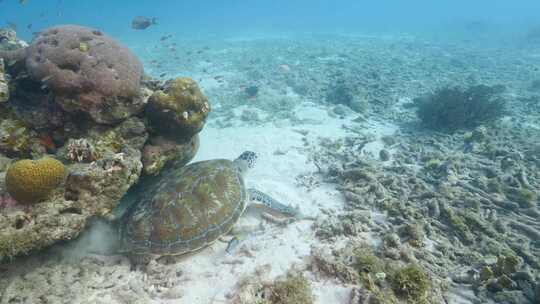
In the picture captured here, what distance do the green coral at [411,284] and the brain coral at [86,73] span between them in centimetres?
552

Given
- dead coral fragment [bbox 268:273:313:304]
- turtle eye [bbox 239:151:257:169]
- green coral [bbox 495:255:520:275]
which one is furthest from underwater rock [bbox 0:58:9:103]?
green coral [bbox 495:255:520:275]

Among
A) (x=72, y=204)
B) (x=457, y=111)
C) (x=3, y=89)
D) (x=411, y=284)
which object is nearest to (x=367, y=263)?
(x=411, y=284)

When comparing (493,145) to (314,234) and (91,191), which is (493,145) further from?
(91,191)

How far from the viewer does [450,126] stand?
11.2 m

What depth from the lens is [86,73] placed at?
15.8ft

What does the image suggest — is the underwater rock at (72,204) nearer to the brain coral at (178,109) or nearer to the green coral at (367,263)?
the brain coral at (178,109)

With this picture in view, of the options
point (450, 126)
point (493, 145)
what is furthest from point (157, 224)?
point (450, 126)

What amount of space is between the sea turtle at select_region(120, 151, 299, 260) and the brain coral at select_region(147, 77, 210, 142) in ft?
2.98

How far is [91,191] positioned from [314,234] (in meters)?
3.99

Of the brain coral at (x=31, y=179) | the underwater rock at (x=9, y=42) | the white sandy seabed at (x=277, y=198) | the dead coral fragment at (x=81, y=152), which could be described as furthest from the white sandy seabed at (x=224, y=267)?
the underwater rock at (x=9, y=42)

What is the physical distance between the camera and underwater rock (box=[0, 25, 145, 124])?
479 cm

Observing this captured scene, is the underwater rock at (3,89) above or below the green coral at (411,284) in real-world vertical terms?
above

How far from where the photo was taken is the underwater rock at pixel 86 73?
4.79 m

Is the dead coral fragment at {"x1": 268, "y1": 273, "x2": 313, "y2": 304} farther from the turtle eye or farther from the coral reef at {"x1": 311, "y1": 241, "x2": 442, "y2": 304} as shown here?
the turtle eye
